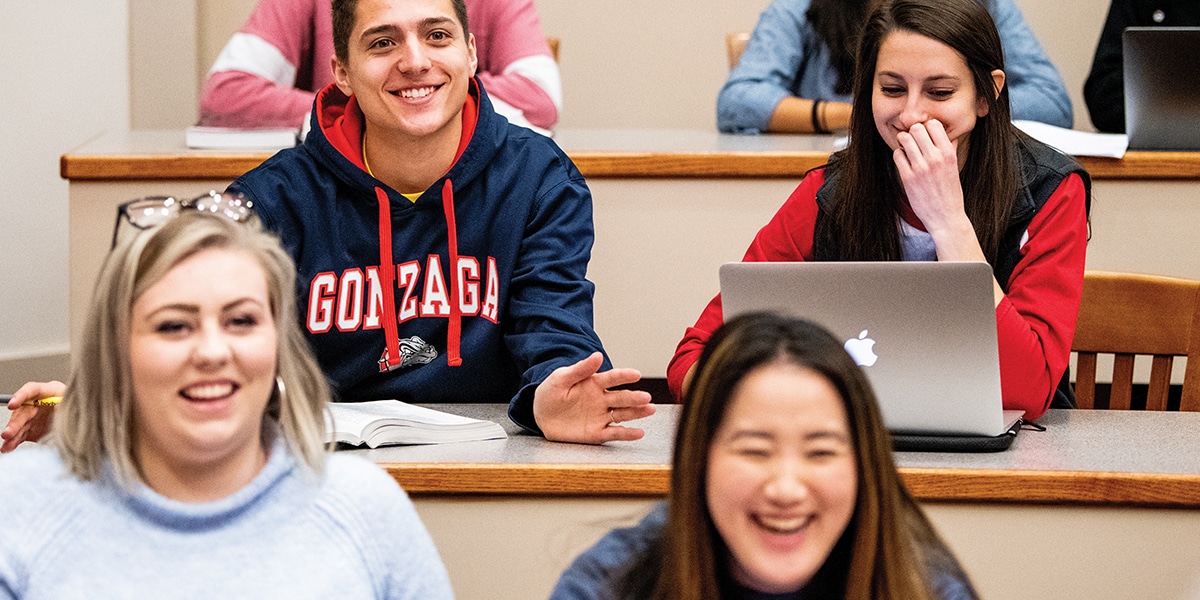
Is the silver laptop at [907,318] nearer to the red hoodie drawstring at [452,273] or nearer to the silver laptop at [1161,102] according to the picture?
the red hoodie drawstring at [452,273]

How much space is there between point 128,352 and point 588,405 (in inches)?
21.5

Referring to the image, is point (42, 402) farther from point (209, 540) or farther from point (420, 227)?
point (420, 227)

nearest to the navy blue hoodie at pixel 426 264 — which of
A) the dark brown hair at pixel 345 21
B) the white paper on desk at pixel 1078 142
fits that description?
the dark brown hair at pixel 345 21

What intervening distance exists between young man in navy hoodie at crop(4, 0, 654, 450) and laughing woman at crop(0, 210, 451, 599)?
627 mm

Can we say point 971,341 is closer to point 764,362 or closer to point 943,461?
point 943,461

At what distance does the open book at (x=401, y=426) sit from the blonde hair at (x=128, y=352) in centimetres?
30

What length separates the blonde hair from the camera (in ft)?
3.35

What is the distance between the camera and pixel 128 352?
1.03 meters

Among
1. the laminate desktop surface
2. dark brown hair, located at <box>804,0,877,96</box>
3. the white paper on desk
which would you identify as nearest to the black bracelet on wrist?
dark brown hair, located at <box>804,0,877,96</box>

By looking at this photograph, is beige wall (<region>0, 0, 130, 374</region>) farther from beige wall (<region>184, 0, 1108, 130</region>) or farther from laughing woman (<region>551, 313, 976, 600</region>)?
laughing woman (<region>551, 313, 976, 600</region>)

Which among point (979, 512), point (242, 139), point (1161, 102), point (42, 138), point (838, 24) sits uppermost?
point (838, 24)

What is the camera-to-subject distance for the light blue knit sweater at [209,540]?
101 centimetres

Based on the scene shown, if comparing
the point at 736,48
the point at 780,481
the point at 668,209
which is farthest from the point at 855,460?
the point at 736,48

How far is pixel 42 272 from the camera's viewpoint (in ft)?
11.2
